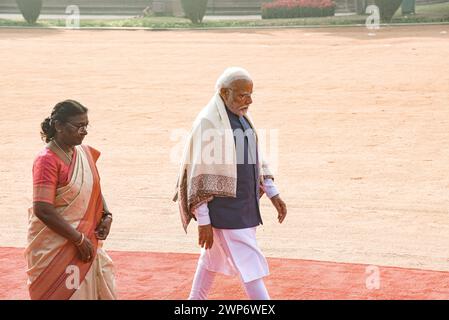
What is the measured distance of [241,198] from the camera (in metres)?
6.70

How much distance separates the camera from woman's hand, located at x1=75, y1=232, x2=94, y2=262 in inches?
231

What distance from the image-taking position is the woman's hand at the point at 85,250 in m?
5.86

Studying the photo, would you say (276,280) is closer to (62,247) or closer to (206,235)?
(206,235)

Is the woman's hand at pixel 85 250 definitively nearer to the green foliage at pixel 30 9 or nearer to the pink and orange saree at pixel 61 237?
the pink and orange saree at pixel 61 237

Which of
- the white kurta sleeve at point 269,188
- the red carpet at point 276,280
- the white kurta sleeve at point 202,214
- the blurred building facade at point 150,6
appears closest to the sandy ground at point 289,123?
the red carpet at point 276,280

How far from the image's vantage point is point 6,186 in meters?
13.0

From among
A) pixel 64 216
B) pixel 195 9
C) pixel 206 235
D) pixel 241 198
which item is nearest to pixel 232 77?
pixel 241 198

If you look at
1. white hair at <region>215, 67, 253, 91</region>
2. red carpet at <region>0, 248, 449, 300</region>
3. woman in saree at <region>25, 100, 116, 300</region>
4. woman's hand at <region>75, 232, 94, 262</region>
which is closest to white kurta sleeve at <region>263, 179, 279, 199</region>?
white hair at <region>215, 67, 253, 91</region>

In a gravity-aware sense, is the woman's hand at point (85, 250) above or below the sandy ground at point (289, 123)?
above

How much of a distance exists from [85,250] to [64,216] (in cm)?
25

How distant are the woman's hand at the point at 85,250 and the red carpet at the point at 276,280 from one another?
199cm

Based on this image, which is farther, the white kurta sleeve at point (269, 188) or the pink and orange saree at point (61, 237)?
the white kurta sleeve at point (269, 188)

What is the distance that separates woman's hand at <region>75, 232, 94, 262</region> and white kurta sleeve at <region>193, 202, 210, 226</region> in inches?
37.6

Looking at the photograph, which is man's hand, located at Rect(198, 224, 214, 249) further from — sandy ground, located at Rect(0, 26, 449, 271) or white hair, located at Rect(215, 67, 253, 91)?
sandy ground, located at Rect(0, 26, 449, 271)
